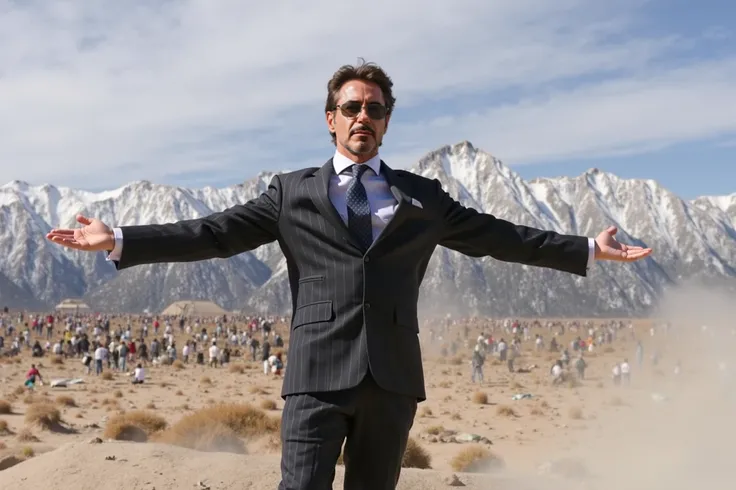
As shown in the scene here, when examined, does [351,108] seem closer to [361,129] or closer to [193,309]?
[361,129]

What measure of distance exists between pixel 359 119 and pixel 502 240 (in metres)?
0.79

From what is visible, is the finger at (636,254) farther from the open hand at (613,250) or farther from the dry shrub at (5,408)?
the dry shrub at (5,408)

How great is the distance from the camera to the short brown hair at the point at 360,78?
3.48 meters

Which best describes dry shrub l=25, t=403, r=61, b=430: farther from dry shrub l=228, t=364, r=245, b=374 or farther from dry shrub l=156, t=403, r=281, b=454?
dry shrub l=228, t=364, r=245, b=374

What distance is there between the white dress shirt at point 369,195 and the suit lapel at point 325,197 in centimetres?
4

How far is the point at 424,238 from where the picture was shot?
3414 mm

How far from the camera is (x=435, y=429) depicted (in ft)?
62.7

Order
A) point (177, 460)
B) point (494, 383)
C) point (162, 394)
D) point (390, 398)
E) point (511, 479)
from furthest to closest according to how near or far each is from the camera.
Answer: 1. point (494, 383)
2. point (162, 394)
3. point (511, 479)
4. point (177, 460)
5. point (390, 398)

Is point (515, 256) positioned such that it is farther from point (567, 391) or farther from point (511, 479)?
point (567, 391)

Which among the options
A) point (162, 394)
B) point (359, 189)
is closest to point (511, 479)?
point (359, 189)

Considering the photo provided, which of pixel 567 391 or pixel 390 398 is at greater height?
pixel 390 398

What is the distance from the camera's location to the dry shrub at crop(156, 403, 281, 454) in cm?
1239

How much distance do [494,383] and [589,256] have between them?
97.4ft

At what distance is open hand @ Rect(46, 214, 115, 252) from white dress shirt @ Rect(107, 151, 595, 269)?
0.11ft
